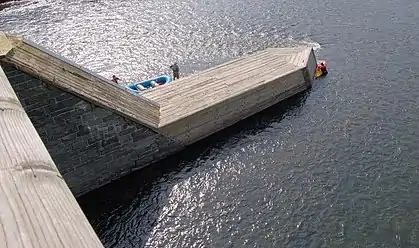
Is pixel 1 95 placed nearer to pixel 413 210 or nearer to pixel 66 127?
pixel 66 127

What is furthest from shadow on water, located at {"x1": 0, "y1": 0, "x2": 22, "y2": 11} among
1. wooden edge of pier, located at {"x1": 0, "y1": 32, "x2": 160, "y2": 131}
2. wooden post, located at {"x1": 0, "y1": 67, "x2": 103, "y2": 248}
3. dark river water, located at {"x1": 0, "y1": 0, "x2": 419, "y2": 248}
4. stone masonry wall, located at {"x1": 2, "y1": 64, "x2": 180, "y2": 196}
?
wooden post, located at {"x1": 0, "y1": 67, "x2": 103, "y2": 248}

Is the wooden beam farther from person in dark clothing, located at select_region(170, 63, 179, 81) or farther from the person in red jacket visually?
the person in red jacket

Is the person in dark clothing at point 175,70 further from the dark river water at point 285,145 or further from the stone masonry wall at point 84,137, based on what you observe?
the stone masonry wall at point 84,137

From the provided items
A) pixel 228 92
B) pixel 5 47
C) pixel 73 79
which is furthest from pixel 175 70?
pixel 5 47

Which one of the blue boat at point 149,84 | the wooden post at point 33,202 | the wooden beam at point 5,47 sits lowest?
the blue boat at point 149,84

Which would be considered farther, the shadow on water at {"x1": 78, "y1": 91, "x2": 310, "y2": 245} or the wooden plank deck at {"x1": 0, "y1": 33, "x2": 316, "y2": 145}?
the shadow on water at {"x1": 78, "y1": 91, "x2": 310, "y2": 245}

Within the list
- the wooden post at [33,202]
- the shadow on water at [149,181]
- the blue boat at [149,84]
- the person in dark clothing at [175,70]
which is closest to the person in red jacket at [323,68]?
the shadow on water at [149,181]

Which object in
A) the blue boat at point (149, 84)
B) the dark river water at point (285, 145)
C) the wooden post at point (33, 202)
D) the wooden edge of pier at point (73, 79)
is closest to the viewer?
the wooden post at point (33, 202)
